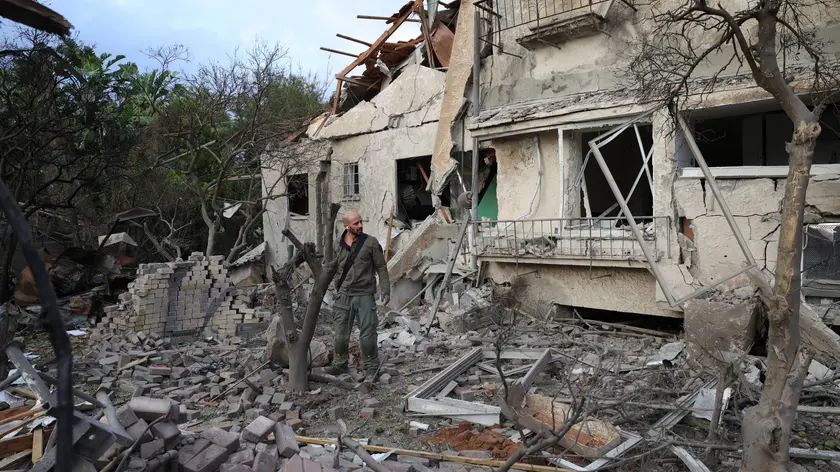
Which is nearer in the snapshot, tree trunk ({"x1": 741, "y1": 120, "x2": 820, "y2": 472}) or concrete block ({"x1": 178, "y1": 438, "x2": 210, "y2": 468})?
tree trunk ({"x1": 741, "y1": 120, "x2": 820, "y2": 472})

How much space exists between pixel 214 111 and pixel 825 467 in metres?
15.3

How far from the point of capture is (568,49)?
32.0 feet

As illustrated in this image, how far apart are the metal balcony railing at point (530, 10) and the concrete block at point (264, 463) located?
25.6ft

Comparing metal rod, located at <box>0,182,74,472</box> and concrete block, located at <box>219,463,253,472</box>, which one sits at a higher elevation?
metal rod, located at <box>0,182,74,472</box>

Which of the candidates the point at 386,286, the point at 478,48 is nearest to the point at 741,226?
the point at 386,286

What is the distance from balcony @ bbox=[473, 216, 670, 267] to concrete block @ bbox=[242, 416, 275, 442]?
19.3 feet

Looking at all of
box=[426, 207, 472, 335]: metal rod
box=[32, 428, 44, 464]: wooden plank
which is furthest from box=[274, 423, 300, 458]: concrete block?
box=[426, 207, 472, 335]: metal rod

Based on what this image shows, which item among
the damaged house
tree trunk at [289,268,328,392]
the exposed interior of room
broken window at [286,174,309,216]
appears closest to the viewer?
tree trunk at [289,268,328,392]

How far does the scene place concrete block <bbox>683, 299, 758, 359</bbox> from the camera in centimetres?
697

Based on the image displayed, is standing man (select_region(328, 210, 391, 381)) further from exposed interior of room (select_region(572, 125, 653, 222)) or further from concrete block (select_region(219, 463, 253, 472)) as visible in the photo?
exposed interior of room (select_region(572, 125, 653, 222))

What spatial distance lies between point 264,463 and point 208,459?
1.31 feet

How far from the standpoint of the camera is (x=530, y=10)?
10.1 m

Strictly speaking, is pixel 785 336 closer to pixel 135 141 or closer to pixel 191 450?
pixel 191 450

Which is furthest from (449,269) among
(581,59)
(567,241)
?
(581,59)
